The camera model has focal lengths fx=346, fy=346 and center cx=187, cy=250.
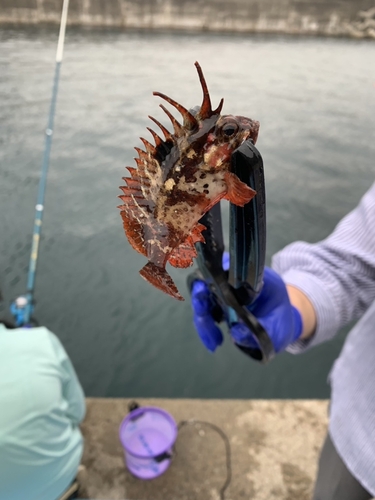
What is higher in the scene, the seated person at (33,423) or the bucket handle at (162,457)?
the seated person at (33,423)

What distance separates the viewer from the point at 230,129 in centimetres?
57

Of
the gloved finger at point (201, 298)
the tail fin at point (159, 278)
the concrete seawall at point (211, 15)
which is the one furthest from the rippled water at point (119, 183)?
the tail fin at point (159, 278)

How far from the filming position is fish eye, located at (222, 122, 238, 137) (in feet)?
1.85

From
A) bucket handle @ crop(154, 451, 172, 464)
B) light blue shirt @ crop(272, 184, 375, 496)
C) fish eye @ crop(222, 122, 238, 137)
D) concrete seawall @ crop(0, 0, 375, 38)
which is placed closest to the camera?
fish eye @ crop(222, 122, 238, 137)

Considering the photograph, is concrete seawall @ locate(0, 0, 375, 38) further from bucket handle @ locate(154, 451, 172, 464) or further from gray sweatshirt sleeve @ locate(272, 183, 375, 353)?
bucket handle @ locate(154, 451, 172, 464)

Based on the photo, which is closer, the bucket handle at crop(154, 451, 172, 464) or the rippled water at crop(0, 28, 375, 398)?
the bucket handle at crop(154, 451, 172, 464)

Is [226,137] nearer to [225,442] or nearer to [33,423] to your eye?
[33,423]

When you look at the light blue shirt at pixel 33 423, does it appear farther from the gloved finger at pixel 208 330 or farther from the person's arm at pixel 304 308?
the person's arm at pixel 304 308

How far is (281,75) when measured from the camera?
5.65 m

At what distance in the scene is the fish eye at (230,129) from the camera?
1.85ft

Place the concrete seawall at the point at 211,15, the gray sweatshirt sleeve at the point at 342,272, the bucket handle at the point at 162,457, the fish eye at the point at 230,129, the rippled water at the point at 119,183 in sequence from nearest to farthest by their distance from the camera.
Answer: the fish eye at the point at 230,129
the gray sweatshirt sleeve at the point at 342,272
the bucket handle at the point at 162,457
the concrete seawall at the point at 211,15
the rippled water at the point at 119,183

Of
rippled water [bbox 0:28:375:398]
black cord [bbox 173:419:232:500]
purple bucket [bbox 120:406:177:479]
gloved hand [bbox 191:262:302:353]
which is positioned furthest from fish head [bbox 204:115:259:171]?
black cord [bbox 173:419:232:500]

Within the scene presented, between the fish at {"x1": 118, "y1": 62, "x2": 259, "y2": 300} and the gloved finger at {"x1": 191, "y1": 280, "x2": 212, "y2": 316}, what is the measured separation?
1.94 feet

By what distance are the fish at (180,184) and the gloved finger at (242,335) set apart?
600mm
